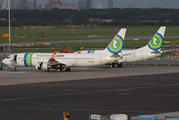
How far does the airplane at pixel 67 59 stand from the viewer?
58.1 m

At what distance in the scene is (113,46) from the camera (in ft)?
198

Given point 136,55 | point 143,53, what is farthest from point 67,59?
point 143,53

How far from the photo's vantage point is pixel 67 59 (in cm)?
5922

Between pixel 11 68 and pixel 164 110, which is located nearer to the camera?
pixel 164 110

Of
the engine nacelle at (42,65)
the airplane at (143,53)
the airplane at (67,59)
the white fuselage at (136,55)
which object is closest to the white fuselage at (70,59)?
the airplane at (67,59)

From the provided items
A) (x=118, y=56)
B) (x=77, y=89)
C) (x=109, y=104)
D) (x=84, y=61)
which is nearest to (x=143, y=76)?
(x=118, y=56)

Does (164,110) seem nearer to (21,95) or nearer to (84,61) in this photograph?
(21,95)

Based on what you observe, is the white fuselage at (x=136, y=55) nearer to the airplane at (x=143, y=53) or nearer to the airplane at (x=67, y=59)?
the airplane at (x=143, y=53)

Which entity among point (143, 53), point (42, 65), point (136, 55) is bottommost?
point (42, 65)

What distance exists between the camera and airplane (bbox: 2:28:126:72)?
A: 58094mm

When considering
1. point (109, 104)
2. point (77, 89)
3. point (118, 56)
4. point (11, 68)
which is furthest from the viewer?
point (11, 68)

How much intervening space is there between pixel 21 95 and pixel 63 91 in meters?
4.72

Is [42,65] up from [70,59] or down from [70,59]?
down

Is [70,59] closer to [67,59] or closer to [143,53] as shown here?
[67,59]
